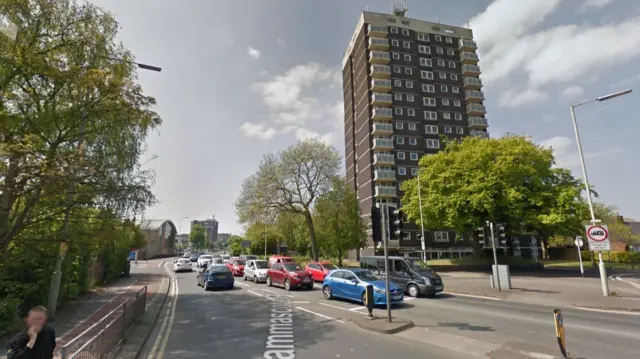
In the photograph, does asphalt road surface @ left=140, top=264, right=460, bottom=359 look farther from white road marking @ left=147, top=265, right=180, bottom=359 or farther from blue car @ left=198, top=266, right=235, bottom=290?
blue car @ left=198, top=266, right=235, bottom=290

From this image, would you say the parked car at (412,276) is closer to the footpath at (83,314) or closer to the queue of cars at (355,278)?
the queue of cars at (355,278)

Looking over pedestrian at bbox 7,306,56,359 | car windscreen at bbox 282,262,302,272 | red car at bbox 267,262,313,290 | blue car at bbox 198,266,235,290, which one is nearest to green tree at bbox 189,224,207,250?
blue car at bbox 198,266,235,290

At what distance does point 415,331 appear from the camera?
9312 mm

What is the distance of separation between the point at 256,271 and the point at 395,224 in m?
16.0

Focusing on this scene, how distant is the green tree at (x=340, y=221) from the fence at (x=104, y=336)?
25.6 m

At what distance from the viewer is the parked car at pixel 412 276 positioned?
1608cm

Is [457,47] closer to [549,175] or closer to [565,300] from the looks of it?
[549,175]

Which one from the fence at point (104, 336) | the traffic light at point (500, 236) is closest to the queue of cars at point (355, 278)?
the traffic light at point (500, 236)

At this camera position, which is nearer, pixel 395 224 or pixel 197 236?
pixel 395 224

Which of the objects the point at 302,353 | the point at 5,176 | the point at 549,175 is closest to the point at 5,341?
the point at 5,176

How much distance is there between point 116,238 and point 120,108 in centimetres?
403

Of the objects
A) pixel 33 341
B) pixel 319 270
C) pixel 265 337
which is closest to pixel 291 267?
pixel 319 270

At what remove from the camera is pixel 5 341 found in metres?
8.58

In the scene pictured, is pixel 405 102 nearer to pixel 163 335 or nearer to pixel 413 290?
pixel 413 290
